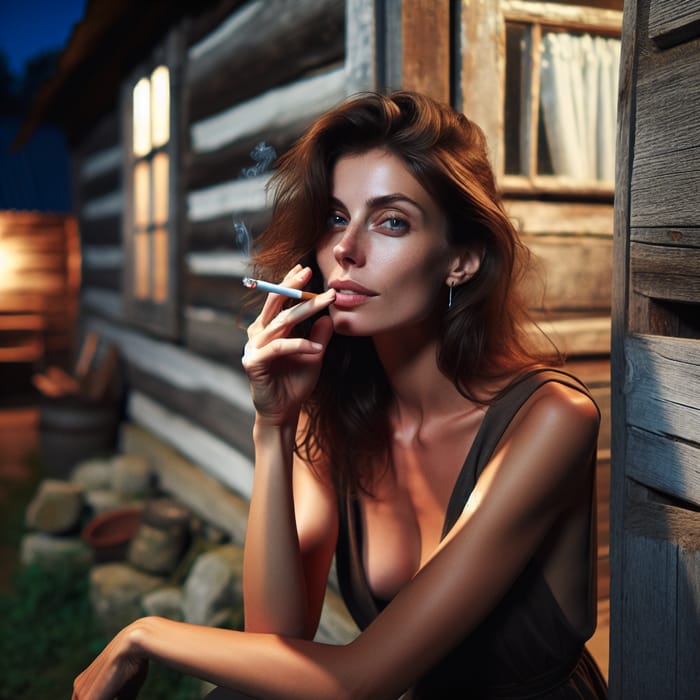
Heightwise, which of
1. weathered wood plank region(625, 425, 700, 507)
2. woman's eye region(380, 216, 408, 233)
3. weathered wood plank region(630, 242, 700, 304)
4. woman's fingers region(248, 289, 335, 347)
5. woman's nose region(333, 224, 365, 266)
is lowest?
weathered wood plank region(625, 425, 700, 507)

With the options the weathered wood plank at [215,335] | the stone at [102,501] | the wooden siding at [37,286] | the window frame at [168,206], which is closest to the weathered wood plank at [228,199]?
the window frame at [168,206]

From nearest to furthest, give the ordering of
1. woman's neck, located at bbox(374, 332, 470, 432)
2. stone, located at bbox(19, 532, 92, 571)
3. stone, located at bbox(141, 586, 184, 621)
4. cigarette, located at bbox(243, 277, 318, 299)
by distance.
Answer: cigarette, located at bbox(243, 277, 318, 299)
woman's neck, located at bbox(374, 332, 470, 432)
stone, located at bbox(141, 586, 184, 621)
stone, located at bbox(19, 532, 92, 571)

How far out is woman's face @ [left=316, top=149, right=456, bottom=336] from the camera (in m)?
1.64

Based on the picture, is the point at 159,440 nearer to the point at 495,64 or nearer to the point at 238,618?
the point at 238,618

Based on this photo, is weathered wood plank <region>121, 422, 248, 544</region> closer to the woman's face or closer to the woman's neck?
the woman's neck

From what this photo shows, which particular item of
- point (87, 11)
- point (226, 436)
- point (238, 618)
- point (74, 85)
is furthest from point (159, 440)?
point (74, 85)

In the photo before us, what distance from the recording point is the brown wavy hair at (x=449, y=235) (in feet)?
5.46

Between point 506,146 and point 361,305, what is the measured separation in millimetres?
1105

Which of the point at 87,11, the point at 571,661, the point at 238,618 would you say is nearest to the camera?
the point at 571,661

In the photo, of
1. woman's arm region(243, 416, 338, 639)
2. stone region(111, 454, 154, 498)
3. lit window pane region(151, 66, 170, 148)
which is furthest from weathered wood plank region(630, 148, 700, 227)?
stone region(111, 454, 154, 498)

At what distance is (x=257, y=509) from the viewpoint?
1.70m

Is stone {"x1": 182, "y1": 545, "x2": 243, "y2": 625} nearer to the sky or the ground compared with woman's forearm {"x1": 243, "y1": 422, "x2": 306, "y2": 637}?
nearer to the ground

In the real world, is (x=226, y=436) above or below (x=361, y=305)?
below

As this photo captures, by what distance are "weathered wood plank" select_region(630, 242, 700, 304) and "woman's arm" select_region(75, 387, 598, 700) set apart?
26cm
